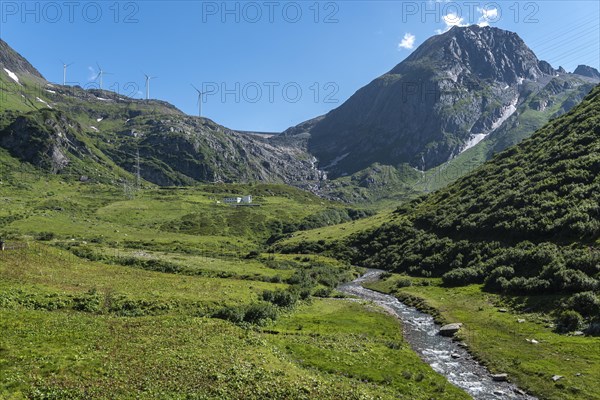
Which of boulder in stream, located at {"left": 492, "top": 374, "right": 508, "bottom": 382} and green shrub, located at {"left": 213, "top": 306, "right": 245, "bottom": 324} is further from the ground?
green shrub, located at {"left": 213, "top": 306, "right": 245, "bottom": 324}

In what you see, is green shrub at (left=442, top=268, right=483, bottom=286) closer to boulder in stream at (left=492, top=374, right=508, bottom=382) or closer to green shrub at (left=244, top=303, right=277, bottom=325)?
green shrub at (left=244, top=303, right=277, bottom=325)

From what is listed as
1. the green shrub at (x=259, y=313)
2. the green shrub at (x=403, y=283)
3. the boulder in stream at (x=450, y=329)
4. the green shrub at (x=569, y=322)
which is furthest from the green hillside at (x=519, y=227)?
the green shrub at (x=259, y=313)

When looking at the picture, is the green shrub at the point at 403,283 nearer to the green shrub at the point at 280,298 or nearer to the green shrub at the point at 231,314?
the green shrub at the point at 280,298

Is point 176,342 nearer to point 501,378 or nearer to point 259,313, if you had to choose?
point 259,313

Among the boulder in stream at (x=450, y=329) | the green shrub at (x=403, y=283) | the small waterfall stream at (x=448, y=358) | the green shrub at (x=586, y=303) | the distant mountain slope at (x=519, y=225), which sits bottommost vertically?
the small waterfall stream at (x=448, y=358)

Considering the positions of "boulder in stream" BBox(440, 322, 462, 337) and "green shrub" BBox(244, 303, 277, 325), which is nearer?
"green shrub" BBox(244, 303, 277, 325)

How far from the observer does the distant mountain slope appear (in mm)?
78062

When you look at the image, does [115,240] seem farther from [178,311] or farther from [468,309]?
[468,309]

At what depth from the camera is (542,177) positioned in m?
121

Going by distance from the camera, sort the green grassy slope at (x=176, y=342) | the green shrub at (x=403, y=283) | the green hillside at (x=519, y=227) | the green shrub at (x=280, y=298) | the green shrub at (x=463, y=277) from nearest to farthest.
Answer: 1. the green grassy slope at (x=176, y=342)
2. the green shrub at (x=280, y=298)
3. the green hillside at (x=519, y=227)
4. the green shrub at (x=463, y=277)
5. the green shrub at (x=403, y=283)

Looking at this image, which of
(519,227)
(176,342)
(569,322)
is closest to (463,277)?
(519,227)

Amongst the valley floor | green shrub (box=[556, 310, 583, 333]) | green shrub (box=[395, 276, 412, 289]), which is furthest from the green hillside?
green shrub (box=[395, 276, 412, 289])

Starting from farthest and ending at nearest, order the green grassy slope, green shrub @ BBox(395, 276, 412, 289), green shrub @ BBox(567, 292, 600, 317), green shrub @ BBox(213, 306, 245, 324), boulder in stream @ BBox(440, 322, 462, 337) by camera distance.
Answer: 1. green shrub @ BBox(395, 276, 412, 289)
2. boulder in stream @ BBox(440, 322, 462, 337)
3. green shrub @ BBox(213, 306, 245, 324)
4. green shrub @ BBox(567, 292, 600, 317)
5. the green grassy slope

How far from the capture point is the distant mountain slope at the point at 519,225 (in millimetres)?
78062
